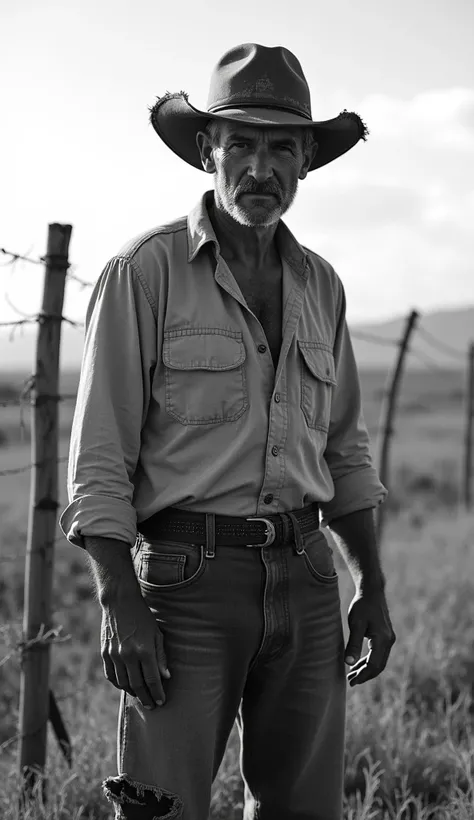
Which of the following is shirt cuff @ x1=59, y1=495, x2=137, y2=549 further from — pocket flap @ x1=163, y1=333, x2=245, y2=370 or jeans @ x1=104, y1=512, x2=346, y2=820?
pocket flap @ x1=163, y1=333, x2=245, y2=370

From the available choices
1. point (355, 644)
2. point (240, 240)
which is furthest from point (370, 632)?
point (240, 240)

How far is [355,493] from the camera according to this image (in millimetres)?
2508

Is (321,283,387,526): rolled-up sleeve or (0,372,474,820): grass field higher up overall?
(321,283,387,526): rolled-up sleeve

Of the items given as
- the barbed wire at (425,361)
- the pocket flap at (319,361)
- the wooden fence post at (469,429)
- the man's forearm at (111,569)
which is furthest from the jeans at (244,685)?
the wooden fence post at (469,429)

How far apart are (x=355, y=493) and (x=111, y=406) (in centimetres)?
85

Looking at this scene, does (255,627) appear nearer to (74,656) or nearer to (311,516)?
(311,516)

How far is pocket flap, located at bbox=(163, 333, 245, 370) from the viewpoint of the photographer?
205 centimetres

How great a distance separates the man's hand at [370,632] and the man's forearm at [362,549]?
0.11 ft

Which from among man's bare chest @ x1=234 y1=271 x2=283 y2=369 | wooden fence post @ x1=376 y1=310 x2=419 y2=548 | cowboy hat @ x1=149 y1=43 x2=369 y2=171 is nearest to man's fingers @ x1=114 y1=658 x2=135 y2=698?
man's bare chest @ x1=234 y1=271 x2=283 y2=369

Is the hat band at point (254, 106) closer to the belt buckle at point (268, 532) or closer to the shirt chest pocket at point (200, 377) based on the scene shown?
the shirt chest pocket at point (200, 377)

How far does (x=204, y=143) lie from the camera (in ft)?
7.64

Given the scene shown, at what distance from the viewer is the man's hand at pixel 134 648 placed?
190 centimetres

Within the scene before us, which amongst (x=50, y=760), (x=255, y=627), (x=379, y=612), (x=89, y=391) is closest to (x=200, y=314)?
(x=89, y=391)

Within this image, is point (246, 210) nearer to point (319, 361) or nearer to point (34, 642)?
point (319, 361)
